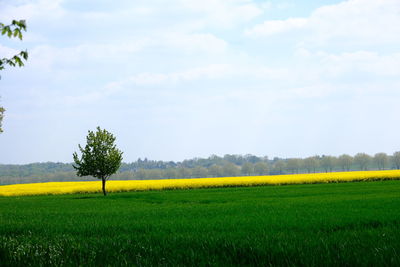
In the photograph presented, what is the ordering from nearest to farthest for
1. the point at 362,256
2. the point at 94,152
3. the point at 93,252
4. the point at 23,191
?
the point at 362,256, the point at 93,252, the point at 94,152, the point at 23,191

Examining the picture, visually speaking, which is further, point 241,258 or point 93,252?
point 93,252

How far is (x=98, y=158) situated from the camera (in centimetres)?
4275

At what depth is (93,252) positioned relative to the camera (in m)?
8.10

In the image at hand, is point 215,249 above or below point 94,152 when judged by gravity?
below

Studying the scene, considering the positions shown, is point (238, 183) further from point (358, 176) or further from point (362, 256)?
point (362, 256)

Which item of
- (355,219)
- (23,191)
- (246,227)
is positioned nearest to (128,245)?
(246,227)

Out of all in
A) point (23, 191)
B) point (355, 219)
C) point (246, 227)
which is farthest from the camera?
point (23, 191)

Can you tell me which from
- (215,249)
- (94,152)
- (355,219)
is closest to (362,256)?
(215,249)

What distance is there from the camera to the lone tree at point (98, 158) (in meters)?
42.8

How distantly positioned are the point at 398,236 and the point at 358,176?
55479mm

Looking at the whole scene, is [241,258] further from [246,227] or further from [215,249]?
[246,227]

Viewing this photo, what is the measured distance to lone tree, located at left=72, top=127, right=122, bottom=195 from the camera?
4278 cm

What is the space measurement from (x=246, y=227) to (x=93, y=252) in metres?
5.74

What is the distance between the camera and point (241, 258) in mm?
7508
